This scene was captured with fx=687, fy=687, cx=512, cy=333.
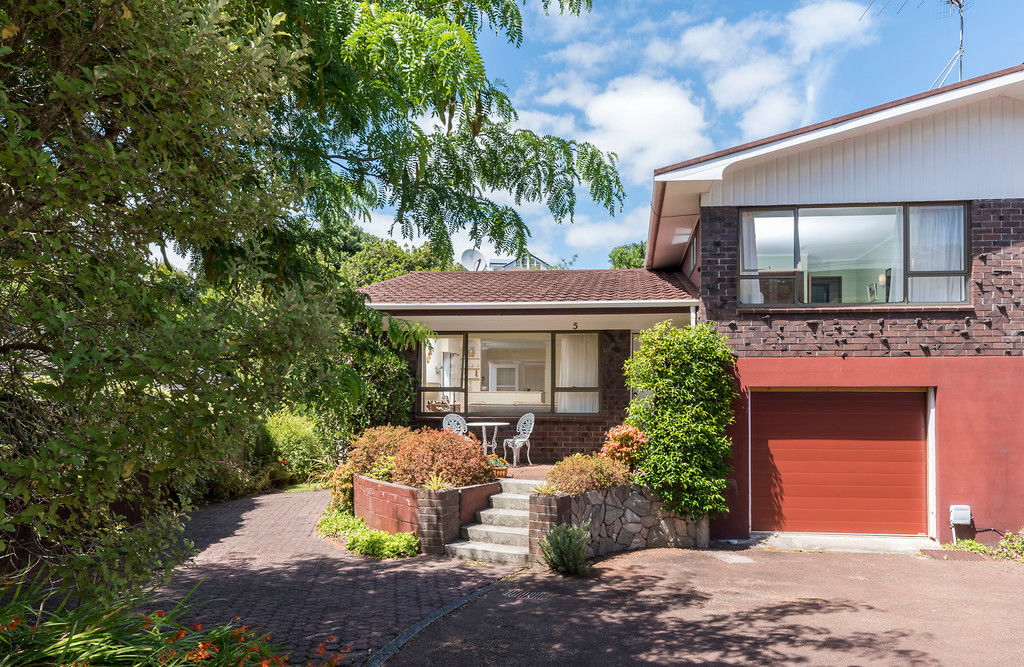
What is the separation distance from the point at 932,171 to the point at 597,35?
6.19m

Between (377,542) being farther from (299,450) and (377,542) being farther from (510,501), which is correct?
(299,450)

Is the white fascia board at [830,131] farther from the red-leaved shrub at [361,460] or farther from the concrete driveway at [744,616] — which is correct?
the red-leaved shrub at [361,460]

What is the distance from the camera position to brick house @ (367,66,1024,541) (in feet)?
34.7

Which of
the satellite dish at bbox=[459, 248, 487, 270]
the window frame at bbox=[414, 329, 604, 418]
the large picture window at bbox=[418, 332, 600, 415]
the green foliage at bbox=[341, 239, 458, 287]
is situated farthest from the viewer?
the green foliage at bbox=[341, 239, 458, 287]

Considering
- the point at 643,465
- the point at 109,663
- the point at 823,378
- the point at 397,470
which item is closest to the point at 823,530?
the point at 823,378

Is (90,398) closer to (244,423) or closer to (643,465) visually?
(244,423)

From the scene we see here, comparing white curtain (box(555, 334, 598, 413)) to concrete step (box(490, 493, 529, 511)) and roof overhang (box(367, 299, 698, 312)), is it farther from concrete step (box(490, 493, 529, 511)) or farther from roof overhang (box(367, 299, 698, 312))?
concrete step (box(490, 493, 529, 511))

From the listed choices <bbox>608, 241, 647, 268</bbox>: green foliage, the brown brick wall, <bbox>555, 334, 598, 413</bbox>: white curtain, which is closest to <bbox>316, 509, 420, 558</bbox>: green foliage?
the brown brick wall

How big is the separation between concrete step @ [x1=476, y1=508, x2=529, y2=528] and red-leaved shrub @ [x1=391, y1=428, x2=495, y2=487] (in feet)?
1.75

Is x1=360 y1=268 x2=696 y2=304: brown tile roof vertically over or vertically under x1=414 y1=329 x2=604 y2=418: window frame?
over

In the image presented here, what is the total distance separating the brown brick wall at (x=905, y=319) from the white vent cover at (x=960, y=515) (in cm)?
231

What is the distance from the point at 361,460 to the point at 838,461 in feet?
25.6

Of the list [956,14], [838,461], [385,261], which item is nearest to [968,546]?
[838,461]

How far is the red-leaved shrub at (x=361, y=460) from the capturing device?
1146 centimetres
